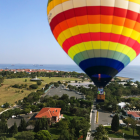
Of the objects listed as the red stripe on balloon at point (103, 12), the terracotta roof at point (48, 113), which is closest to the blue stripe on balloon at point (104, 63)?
the red stripe on balloon at point (103, 12)

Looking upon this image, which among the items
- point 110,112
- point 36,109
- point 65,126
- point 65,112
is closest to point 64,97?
point 65,112

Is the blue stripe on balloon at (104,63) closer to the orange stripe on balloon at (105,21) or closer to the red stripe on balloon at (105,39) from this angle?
the red stripe on balloon at (105,39)

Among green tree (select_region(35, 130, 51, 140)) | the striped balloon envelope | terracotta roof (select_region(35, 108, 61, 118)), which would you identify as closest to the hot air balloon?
the striped balloon envelope

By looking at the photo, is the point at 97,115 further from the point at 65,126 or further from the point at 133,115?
the point at 65,126

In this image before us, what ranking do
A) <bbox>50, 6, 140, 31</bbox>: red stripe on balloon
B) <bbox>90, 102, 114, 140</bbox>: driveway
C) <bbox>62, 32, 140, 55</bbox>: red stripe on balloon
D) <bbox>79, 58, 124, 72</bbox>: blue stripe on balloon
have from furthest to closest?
<bbox>90, 102, 114, 140</bbox>: driveway → <bbox>79, 58, 124, 72</bbox>: blue stripe on balloon → <bbox>62, 32, 140, 55</bbox>: red stripe on balloon → <bbox>50, 6, 140, 31</bbox>: red stripe on balloon

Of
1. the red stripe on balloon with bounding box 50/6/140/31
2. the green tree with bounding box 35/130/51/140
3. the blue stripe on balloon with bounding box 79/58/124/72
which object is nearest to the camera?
the red stripe on balloon with bounding box 50/6/140/31

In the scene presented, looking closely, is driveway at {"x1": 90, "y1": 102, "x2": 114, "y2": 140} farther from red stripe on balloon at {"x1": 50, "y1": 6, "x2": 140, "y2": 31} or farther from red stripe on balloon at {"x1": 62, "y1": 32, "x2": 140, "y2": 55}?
red stripe on balloon at {"x1": 50, "y1": 6, "x2": 140, "y2": 31}

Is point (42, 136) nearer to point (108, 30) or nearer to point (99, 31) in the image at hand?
point (99, 31)

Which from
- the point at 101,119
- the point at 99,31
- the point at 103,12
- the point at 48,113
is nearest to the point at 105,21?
the point at 103,12
